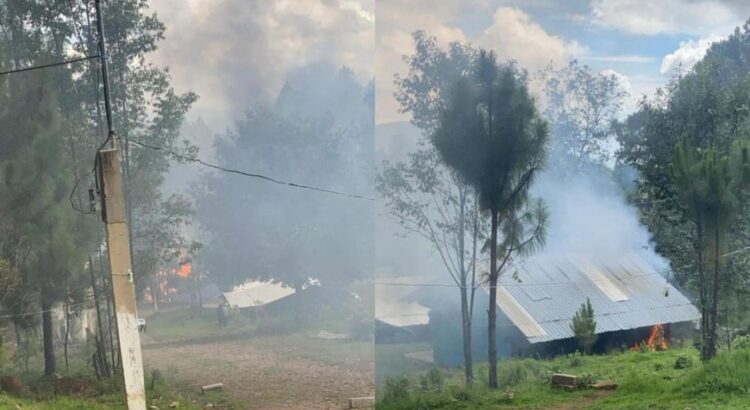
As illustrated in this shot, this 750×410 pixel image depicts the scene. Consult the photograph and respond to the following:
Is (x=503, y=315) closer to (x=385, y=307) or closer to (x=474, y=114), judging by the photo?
(x=385, y=307)

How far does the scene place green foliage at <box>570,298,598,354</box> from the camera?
6.37 metres

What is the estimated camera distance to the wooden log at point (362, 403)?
20.8 feet

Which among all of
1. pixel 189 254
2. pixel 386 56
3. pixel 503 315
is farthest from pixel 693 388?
pixel 189 254

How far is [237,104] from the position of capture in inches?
257

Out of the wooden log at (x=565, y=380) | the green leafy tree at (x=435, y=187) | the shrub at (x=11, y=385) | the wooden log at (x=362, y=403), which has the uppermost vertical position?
the green leafy tree at (x=435, y=187)

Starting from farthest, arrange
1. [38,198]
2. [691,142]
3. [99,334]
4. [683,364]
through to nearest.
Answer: [38,198], [99,334], [691,142], [683,364]

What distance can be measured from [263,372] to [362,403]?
1082 mm

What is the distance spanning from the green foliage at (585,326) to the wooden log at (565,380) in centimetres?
37

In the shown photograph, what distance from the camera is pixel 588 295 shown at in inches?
252

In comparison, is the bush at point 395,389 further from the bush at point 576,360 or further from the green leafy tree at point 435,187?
the bush at point 576,360

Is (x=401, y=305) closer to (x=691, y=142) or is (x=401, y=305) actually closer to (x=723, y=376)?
(x=723, y=376)

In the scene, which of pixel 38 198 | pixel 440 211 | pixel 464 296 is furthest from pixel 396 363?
pixel 38 198

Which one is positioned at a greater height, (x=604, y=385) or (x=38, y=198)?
(x=38, y=198)

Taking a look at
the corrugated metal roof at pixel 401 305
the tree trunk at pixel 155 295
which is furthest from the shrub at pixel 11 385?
the corrugated metal roof at pixel 401 305
